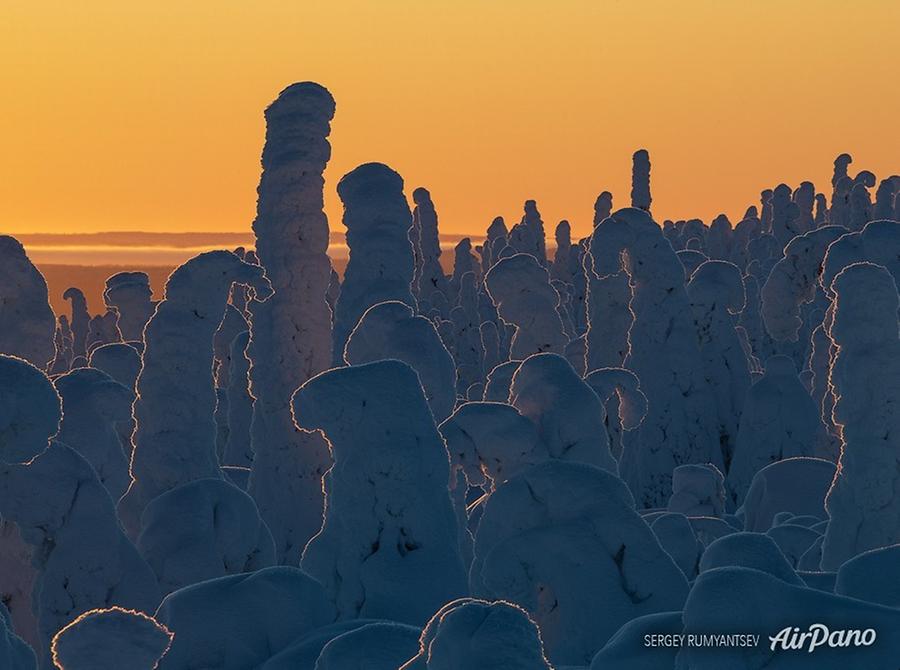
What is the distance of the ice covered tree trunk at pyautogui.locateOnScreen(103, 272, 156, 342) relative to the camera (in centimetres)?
3934

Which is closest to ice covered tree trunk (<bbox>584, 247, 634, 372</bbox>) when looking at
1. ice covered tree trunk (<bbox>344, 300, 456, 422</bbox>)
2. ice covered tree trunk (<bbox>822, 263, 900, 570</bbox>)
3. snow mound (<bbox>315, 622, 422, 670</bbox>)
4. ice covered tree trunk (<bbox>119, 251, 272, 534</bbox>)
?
ice covered tree trunk (<bbox>119, 251, 272, 534</bbox>)

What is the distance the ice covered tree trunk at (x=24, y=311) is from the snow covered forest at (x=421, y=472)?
44mm

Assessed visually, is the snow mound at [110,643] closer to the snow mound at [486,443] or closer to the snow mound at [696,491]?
the snow mound at [486,443]

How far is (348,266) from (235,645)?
482 inches

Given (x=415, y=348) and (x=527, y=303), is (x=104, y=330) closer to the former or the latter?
(x=527, y=303)

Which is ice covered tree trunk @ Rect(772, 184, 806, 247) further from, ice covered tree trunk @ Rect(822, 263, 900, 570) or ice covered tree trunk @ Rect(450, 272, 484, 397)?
ice covered tree trunk @ Rect(822, 263, 900, 570)

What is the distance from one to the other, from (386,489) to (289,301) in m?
10.8

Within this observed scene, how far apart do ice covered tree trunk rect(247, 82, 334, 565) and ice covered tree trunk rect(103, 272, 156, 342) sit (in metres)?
14.6

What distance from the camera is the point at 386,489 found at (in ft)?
45.9

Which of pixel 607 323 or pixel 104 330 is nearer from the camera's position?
pixel 607 323

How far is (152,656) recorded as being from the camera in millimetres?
8539

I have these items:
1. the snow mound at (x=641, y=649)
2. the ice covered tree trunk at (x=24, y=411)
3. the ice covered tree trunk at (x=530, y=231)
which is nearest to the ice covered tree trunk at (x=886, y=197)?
the ice covered tree trunk at (x=530, y=231)

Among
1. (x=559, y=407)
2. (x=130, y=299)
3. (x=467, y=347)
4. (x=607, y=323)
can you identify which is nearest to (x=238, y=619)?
(x=559, y=407)

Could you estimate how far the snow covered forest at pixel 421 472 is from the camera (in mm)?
10430
